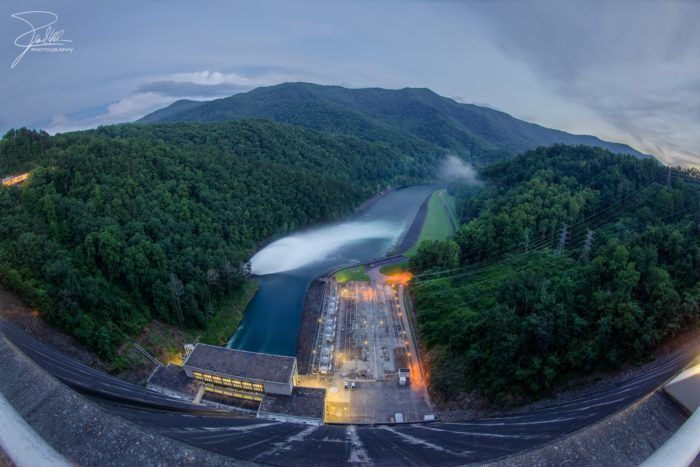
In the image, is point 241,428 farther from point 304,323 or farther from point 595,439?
point 304,323

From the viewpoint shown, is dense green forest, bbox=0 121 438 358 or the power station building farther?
dense green forest, bbox=0 121 438 358

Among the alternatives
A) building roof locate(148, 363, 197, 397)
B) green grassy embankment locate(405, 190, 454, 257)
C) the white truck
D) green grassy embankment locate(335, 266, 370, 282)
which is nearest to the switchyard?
the white truck

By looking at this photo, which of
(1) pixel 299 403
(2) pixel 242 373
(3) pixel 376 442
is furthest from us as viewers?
(2) pixel 242 373

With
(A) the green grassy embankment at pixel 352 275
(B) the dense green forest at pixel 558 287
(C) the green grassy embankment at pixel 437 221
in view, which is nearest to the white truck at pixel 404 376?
(B) the dense green forest at pixel 558 287

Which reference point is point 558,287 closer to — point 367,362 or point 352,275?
point 367,362

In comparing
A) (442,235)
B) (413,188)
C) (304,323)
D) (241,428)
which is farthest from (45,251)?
(413,188)

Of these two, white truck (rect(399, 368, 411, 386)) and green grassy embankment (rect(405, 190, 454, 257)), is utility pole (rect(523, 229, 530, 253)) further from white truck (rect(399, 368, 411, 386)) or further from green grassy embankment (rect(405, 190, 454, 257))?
white truck (rect(399, 368, 411, 386))

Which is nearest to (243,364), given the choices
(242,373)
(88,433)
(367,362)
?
(242,373)
